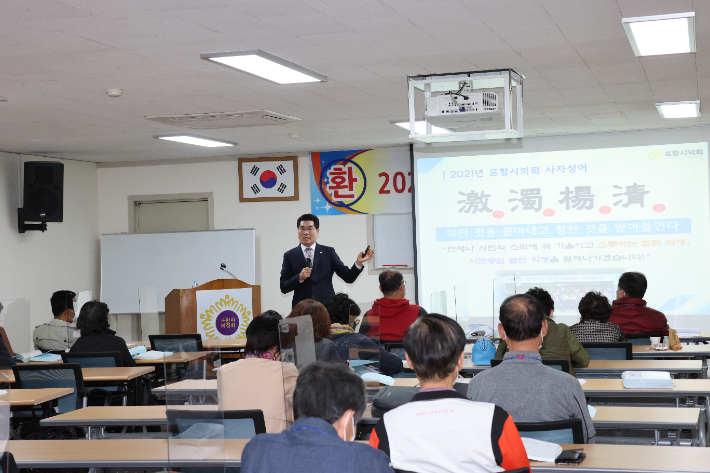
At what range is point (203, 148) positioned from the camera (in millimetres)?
9648

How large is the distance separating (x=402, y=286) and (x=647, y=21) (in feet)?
8.38

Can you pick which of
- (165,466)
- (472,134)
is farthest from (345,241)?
→ (165,466)

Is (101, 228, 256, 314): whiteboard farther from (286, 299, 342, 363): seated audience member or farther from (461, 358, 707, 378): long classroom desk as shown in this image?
(286, 299, 342, 363): seated audience member

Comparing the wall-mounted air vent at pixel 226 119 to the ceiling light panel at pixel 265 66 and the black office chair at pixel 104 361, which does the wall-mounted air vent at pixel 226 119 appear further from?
the black office chair at pixel 104 361

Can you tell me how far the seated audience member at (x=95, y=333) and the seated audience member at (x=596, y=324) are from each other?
3348mm

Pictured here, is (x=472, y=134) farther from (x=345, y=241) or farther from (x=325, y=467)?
(x=345, y=241)

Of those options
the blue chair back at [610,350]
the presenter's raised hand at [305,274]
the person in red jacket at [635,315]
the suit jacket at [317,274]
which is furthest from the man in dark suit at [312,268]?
the person in red jacket at [635,315]

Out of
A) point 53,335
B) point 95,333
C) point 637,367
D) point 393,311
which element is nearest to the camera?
point 637,367

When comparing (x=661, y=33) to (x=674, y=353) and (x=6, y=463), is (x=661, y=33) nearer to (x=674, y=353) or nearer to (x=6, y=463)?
(x=674, y=353)

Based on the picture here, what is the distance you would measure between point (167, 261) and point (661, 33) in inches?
291

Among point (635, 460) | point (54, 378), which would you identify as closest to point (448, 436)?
point (635, 460)

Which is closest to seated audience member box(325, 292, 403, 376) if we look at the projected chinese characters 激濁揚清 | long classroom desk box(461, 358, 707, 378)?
long classroom desk box(461, 358, 707, 378)

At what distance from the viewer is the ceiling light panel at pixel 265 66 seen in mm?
4789

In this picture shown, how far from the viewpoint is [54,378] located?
16.9 feet
